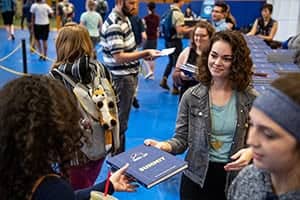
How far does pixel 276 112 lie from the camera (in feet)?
4.13

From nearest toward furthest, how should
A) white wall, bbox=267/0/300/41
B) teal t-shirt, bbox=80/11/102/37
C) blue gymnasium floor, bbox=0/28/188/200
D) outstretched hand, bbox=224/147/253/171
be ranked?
outstretched hand, bbox=224/147/253/171 → blue gymnasium floor, bbox=0/28/188/200 → teal t-shirt, bbox=80/11/102/37 → white wall, bbox=267/0/300/41

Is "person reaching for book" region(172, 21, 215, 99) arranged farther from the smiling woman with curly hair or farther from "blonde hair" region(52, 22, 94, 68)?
the smiling woman with curly hair

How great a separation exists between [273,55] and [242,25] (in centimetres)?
1253

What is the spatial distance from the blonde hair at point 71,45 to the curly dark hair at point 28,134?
139 centimetres

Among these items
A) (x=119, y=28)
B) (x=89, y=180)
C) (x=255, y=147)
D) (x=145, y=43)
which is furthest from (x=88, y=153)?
(x=145, y=43)

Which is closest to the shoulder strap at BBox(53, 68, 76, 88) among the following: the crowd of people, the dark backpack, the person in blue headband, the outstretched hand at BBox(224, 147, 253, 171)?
the crowd of people

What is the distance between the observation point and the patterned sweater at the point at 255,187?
1.33 m

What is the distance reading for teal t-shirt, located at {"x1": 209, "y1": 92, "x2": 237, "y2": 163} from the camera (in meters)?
2.44

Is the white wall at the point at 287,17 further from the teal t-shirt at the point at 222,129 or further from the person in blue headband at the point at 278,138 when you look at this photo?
the person in blue headband at the point at 278,138

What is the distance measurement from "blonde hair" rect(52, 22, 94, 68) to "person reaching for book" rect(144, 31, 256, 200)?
877 mm

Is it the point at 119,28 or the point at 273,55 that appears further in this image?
the point at 273,55

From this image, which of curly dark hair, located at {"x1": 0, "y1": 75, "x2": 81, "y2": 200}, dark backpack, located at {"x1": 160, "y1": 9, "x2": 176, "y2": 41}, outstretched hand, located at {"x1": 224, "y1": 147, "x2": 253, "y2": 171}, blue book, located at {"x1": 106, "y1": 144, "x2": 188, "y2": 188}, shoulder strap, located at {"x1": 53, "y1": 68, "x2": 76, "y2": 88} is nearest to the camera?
curly dark hair, located at {"x1": 0, "y1": 75, "x2": 81, "y2": 200}

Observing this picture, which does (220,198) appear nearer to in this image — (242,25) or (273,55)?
(273,55)

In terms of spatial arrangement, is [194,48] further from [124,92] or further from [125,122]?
[125,122]
